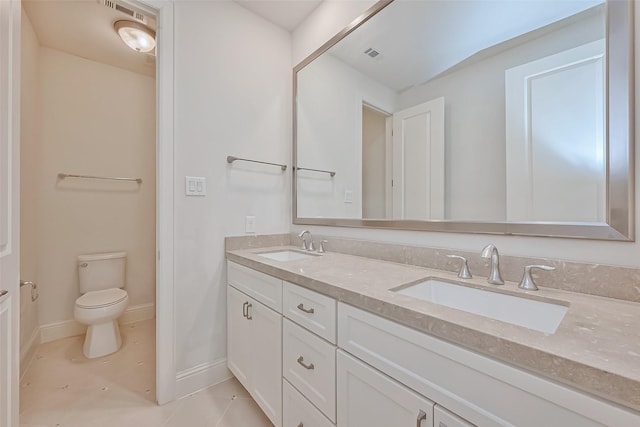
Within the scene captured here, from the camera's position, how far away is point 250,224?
1.80 metres

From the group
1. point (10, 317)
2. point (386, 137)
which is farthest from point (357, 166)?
point (10, 317)

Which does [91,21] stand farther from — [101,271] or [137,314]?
[137,314]

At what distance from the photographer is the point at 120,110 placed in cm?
247

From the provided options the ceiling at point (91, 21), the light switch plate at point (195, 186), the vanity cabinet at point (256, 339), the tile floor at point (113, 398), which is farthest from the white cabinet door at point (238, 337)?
the ceiling at point (91, 21)

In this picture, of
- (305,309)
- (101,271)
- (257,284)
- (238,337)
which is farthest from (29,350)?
(305,309)

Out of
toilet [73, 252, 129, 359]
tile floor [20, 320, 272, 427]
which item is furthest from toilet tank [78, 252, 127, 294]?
tile floor [20, 320, 272, 427]

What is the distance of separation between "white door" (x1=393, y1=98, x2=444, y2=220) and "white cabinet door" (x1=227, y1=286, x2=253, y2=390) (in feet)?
3.25

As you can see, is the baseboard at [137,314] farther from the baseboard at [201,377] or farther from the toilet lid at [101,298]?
the baseboard at [201,377]

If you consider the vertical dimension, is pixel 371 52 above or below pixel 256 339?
above

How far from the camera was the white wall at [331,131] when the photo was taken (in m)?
1.64

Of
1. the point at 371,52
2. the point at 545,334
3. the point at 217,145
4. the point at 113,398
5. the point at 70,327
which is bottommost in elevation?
the point at 113,398

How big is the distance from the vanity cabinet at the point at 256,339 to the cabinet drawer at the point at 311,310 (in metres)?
0.08

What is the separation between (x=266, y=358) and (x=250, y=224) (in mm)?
844

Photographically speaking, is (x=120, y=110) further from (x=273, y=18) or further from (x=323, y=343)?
(x=323, y=343)
